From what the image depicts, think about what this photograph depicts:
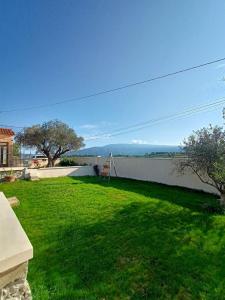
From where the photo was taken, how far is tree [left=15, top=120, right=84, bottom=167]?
27.5 metres

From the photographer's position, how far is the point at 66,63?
1638 cm

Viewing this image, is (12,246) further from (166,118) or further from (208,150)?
(166,118)

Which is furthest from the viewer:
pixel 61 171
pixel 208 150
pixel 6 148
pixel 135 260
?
pixel 6 148

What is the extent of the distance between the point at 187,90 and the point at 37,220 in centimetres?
1193

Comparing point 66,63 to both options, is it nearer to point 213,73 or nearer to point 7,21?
point 7,21

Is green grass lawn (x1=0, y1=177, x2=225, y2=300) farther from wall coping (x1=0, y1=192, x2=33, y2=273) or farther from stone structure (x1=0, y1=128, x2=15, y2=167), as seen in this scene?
stone structure (x1=0, y1=128, x2=15, y2=167)

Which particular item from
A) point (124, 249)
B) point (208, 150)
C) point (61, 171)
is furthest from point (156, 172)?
point (124, 249)

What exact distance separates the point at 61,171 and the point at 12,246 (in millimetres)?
16773

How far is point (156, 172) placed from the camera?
16.6m

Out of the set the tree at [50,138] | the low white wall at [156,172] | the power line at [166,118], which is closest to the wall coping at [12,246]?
the power line at [166,118]

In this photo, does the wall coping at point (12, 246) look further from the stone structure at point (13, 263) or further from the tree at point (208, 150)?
the tree at point (208, 150)

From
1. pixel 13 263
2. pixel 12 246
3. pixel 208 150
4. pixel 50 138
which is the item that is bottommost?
pixel 13 263

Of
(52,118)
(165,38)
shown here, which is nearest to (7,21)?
(165,38)

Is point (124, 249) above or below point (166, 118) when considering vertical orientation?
below
